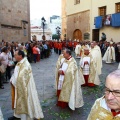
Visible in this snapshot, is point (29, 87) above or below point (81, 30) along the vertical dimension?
below

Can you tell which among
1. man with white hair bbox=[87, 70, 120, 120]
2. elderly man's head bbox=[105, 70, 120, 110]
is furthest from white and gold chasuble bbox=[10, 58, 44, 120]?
elderly man's head bbox=[105, 70, 120, 110]

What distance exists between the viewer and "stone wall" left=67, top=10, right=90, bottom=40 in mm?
28516

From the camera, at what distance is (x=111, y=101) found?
189 cm

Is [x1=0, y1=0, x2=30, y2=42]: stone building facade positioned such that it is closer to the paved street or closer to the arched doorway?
the arched doorway

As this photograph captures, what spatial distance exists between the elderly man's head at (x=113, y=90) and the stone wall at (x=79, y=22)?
1049 inches

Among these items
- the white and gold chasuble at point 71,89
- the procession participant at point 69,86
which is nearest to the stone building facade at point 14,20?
the procession participant at point 69,86

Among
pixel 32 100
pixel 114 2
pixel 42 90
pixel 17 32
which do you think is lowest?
pixel 42 90

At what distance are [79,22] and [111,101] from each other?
1132 inches

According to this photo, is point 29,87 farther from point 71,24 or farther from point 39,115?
point 71,24

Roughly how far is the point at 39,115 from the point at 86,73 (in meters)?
4.05

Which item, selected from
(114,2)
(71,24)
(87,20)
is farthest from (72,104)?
(71,24)

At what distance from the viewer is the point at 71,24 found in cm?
3172

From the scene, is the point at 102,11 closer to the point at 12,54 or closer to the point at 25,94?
the point at 12,54

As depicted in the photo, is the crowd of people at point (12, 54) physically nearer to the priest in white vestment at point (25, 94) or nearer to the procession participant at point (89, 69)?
the priest in white vestment at point (25, 94)
